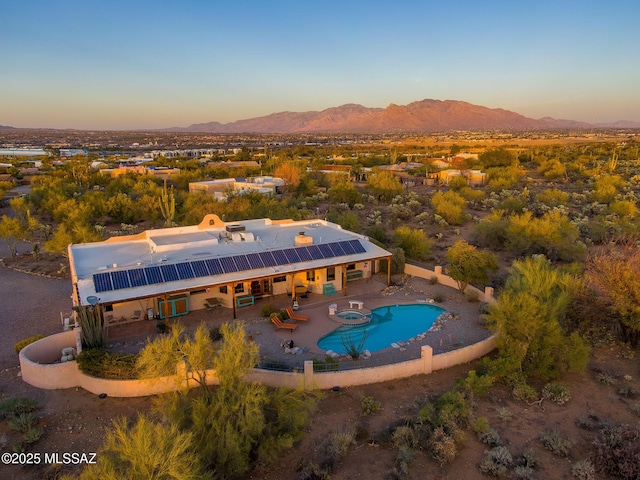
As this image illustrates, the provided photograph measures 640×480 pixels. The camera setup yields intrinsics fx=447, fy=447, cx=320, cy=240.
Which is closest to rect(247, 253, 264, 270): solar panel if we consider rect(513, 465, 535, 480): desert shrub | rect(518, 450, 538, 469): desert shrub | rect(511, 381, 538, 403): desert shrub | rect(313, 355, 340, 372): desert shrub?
rect(313, 355, 340, 372): desert shrub

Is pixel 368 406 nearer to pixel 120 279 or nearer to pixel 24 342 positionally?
pixel 120 279

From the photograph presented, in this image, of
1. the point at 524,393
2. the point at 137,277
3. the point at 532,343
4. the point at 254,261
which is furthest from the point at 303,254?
the point at 524,393

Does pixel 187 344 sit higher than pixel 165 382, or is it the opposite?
pixel 187 344

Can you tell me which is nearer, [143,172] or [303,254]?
[303,254]

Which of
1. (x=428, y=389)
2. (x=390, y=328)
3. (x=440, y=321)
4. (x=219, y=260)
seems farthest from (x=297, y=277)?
(x=428, y=389)

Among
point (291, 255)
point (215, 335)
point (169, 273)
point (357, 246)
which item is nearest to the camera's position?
point (215, 335)

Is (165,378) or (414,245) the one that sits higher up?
(414,245)

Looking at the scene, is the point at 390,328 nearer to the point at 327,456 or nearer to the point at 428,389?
the point at 428,389
